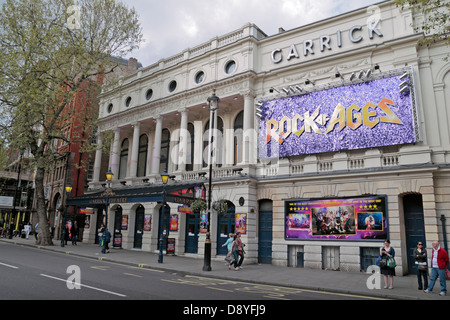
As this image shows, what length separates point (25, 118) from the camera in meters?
25.4

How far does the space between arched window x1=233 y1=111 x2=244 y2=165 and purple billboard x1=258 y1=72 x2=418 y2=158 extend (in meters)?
2.34

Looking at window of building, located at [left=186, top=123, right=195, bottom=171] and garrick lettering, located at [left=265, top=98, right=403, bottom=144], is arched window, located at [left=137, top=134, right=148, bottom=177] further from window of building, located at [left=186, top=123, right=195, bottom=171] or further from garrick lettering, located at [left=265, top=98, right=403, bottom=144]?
garrick lettering, located at [left=265, top=98, right=403, bottom=144]

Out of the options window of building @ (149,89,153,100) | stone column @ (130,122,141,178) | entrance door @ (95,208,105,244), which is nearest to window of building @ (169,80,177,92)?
window of building @ (149,89,153,100)

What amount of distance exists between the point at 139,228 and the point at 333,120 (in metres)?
18.7

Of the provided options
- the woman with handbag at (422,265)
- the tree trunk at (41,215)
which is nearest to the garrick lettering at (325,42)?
the woman with handbag at (422,265)

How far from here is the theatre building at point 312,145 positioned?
17.9 m

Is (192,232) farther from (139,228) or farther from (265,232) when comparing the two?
(139,228)

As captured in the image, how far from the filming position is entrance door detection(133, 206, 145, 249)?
96.1 ft

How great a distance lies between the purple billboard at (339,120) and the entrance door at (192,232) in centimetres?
709

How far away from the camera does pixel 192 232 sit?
25.4 m

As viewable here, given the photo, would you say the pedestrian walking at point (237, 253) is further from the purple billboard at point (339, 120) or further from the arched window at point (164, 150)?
the arched window at point (164, 150)

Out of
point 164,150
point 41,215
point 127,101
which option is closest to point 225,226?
point 164,150
